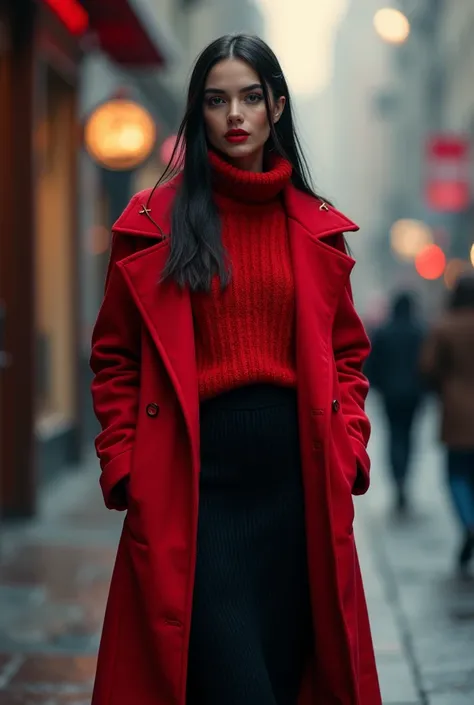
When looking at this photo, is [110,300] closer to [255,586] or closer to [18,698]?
[255,586]

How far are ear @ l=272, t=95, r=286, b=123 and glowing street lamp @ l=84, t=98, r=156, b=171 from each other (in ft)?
25.6

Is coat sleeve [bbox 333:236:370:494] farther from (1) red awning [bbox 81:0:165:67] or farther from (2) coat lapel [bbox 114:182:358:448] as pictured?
(1) red awning [bbox 81:0:165:67]

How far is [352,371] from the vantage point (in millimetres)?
3332

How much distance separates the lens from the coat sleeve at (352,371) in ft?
10.7

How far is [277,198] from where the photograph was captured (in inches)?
129

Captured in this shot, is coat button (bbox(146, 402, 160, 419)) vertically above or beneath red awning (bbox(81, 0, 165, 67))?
beneath

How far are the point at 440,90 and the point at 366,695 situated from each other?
144 feet

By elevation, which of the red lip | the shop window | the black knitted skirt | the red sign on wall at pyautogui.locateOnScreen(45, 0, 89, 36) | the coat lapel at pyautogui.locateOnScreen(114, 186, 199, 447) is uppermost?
the red sign on wall at pyautogui.locateOnScreen(45, 0, 89, 36)

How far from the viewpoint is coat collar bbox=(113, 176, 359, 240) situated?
10.3 feet

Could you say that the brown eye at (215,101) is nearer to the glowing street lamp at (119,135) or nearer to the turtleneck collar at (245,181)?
the turtleneck collar at (245,181)

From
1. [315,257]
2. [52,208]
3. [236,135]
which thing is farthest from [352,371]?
[52,208]

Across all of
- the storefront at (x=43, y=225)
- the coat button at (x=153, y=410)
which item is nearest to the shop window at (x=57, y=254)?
the storefront at (x=43, y=225)

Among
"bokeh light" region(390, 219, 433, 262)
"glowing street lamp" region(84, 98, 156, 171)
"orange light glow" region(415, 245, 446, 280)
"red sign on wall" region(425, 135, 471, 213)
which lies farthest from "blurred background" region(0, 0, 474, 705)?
"bokeh light" region(390, 219, 433, 262)

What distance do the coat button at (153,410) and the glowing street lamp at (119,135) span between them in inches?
318
